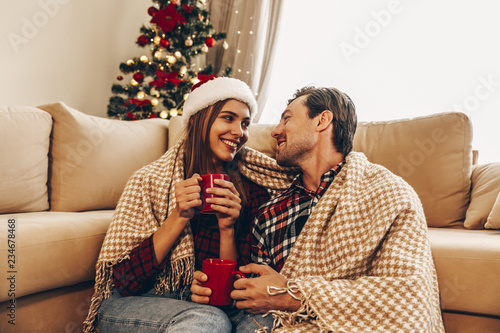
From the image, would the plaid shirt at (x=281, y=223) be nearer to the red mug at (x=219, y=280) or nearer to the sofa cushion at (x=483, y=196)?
the red mug at (x=219, y=280)

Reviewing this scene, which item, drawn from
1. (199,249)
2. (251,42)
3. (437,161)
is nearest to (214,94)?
(199,249)

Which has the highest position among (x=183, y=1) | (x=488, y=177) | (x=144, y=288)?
(x=183, y=1)

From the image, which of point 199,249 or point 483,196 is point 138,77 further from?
point 483,196

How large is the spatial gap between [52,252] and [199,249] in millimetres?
476

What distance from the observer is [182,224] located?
1.12 metres

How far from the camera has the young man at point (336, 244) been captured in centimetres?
86

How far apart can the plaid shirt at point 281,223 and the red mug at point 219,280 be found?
27cm

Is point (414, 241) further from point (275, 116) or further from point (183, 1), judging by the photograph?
point (183, 1)

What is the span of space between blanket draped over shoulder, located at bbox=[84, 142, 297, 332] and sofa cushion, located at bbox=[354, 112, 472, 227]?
0.99m

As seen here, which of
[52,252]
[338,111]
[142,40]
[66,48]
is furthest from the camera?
[142,40]

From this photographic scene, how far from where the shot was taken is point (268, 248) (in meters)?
1.23

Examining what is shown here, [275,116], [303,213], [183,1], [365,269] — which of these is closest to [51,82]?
[183,1]

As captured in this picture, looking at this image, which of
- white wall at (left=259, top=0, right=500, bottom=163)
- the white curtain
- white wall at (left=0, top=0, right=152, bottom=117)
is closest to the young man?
white wall at (left=259, top=0, right=500, bottom=163)

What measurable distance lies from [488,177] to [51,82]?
2.81 m
